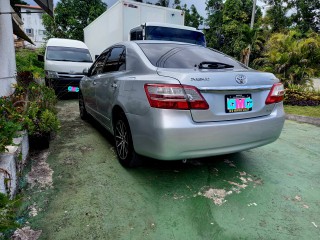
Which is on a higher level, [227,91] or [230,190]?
[227,91]

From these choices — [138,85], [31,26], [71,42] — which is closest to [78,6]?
[71,42]

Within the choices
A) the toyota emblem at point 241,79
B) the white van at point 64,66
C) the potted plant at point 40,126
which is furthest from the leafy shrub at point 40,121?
the white van at point 64,66

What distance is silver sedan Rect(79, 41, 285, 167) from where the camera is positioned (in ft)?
7.36

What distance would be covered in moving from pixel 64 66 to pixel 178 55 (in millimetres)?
5631

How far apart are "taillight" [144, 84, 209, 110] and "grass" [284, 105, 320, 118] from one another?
525 cm

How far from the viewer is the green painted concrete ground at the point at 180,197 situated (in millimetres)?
1983

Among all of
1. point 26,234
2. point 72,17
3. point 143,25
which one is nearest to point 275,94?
point 26,234

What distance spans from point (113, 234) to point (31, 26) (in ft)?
164

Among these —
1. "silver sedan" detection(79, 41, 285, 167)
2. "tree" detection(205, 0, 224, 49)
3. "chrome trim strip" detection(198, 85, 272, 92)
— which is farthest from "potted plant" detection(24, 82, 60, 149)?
"tree" detection(205, 0, 224, 49)

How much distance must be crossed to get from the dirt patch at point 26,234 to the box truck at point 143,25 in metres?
6.62

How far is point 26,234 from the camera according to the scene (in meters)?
1.89

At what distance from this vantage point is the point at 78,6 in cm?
2506

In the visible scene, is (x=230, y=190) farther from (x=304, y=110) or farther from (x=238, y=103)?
(x=304, y=110)

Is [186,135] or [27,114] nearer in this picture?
[186,135]
